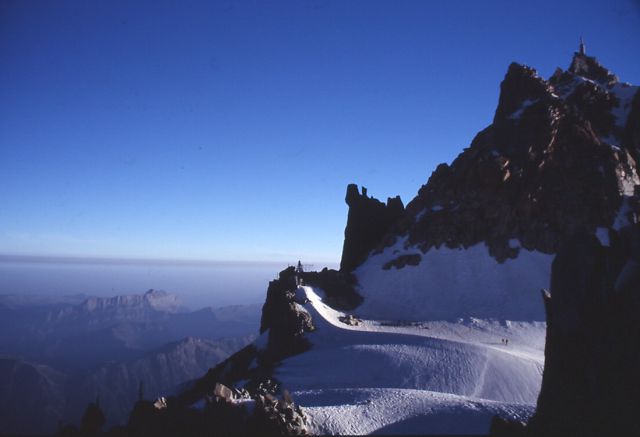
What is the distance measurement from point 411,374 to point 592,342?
60.6 feet

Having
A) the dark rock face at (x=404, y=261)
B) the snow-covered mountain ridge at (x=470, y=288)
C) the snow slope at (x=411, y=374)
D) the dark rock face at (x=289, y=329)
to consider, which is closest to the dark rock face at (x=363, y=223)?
the snow-covered mountain ridge at (x=470, y=288)

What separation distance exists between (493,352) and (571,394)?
20.7m

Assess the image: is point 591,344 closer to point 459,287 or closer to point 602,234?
point 459,287

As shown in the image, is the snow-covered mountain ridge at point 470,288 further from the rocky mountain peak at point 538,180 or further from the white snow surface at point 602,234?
the white snow surface at point 602,234

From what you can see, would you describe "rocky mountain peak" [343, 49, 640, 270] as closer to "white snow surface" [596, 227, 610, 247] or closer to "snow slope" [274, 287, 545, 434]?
"white snow surface" [596, 227, 610, 247]

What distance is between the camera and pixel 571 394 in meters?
16.2

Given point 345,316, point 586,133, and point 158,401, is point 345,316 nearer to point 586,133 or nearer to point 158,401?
point 158,401

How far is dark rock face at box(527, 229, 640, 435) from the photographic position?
48.6 ft

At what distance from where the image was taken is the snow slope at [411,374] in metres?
21.5

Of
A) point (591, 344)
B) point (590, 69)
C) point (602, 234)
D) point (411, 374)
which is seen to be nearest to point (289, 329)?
point (411, 374)

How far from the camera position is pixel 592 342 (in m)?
16.1

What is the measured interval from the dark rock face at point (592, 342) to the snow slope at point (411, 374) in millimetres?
5004

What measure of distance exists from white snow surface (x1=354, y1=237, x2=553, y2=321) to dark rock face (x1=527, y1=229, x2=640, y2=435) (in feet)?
110

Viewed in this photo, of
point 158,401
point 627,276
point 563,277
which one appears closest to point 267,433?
point 158,401
